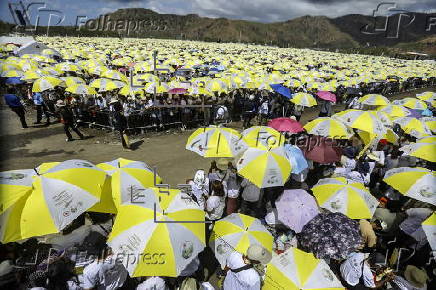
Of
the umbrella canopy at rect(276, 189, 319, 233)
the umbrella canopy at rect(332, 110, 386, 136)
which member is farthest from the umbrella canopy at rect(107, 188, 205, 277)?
the umbrella canopy at rect(332, 110, 386, 136)

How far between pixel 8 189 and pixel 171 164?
691 cm

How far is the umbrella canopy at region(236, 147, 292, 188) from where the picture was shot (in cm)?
630

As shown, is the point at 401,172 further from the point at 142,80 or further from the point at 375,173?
the point at 142,80

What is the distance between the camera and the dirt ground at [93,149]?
10.6 metres

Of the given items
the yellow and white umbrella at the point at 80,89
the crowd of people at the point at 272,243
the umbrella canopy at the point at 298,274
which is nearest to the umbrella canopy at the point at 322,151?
the crowd of people at the point at 272,243

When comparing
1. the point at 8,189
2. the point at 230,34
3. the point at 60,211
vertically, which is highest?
the point at 230,34

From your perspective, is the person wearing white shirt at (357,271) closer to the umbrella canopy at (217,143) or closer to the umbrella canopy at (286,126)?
the umbrella canopy at (217,143)

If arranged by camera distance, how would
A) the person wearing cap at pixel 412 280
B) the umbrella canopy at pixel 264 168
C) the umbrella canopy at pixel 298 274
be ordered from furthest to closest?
the umbrella canopy at pixel 264 168 < the person wearing cap at pixel 412 280 < the umbrella canopy at pixel 298 274

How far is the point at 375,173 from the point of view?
28.6 feet

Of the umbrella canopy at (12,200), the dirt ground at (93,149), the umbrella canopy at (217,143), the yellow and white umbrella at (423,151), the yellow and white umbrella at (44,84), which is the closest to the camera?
the umbrella canopy at (12,200)

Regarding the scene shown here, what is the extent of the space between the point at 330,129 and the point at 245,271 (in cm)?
644

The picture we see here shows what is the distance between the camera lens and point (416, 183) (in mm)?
6312

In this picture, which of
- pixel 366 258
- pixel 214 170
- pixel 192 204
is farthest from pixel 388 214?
pixel 192 204

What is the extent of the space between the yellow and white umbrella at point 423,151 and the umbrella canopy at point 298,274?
5.75 m
